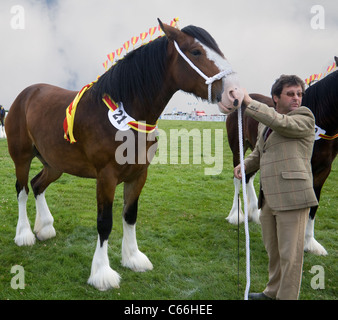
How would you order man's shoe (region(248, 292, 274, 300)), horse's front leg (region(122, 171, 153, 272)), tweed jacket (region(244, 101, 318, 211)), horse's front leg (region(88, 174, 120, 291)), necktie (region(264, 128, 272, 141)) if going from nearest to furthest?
1. tweed jacket (region(244, 101, 318, 211))
2. necktie (region(264, 128, 272, 141))
3. man's shoe (region(248, 292, 274, 300))
4. horse's front leg (region(88, 174, 120, 291))
5. horse's front leg (region(122, 171, 153, 272))

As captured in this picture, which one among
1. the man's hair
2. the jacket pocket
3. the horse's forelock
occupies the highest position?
the horse's forelock

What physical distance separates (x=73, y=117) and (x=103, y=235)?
1435 mm

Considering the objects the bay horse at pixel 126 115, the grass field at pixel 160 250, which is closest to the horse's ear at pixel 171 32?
the bay horse at pixel 126 115

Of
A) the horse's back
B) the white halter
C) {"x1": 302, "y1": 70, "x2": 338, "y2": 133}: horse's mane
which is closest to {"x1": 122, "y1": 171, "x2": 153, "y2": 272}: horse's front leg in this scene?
the horse's back

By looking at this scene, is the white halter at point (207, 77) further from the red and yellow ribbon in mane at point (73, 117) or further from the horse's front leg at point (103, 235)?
the horse's front leg at point (103, 235)

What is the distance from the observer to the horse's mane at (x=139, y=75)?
3176mm

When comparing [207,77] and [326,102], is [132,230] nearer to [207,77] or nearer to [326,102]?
[207,77]

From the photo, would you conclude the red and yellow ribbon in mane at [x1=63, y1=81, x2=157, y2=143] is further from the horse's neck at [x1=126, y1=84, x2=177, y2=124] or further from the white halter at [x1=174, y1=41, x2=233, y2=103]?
the white halter at [x1=174, y1=41, x2=233, y2=103]

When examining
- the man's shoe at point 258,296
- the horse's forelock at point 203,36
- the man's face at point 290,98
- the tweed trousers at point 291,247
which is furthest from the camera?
the man's shoe at point 258,296

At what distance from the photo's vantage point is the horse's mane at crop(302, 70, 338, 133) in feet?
13.1

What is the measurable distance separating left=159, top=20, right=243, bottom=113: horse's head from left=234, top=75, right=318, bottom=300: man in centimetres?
17

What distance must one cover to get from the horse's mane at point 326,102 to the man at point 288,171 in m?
1.54
